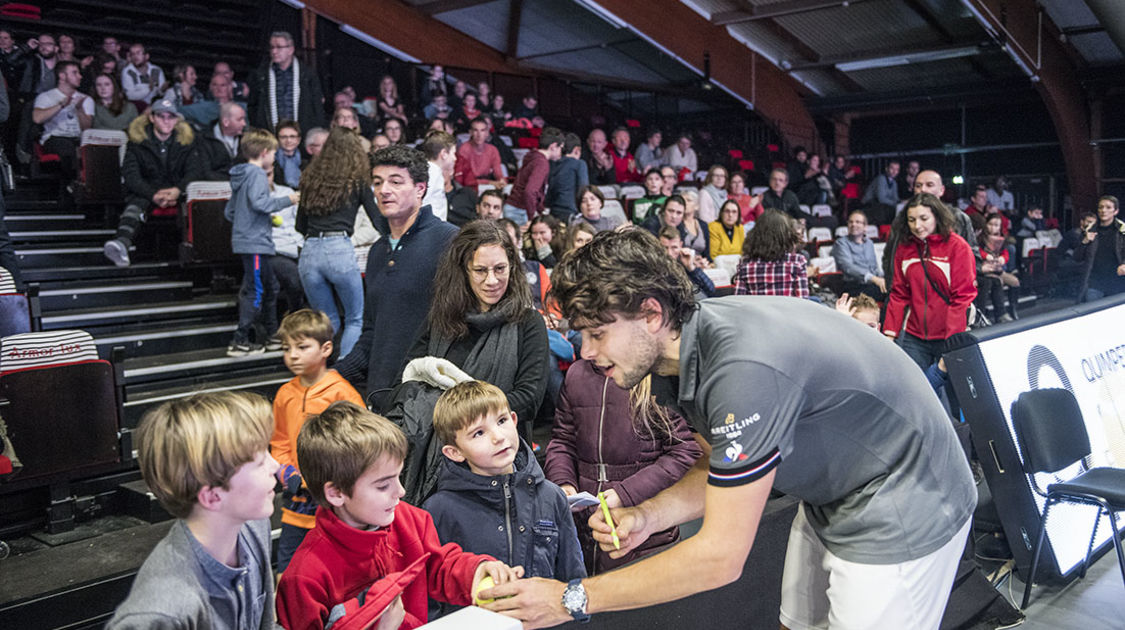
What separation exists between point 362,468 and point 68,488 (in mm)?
2596

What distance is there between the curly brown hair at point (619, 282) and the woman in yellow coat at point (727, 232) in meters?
6.44

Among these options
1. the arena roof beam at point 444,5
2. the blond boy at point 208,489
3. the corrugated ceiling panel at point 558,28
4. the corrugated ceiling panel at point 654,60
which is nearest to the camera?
the blond boy at point 208,489

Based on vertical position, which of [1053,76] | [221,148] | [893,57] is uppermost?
[893,57]

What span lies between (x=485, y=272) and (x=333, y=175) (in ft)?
7.37

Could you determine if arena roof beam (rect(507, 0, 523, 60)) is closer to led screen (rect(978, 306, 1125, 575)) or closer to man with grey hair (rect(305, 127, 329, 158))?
man with grey hair (rect(305, 127, 329, 158))

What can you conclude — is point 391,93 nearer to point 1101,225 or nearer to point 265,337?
point 265,337

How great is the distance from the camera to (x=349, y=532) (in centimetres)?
192

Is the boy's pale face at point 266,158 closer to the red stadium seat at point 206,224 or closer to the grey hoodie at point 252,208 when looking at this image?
the grey hoodie at point 252,208

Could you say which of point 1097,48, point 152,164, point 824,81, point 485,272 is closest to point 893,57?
point 824,81

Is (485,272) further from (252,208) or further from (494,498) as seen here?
(252,208)

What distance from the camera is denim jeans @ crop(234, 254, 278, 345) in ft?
18.3

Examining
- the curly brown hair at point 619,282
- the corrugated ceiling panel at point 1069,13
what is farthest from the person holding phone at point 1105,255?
the curly brown hair at point 619,282

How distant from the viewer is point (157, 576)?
1.51m

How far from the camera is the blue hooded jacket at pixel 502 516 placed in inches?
94.7
